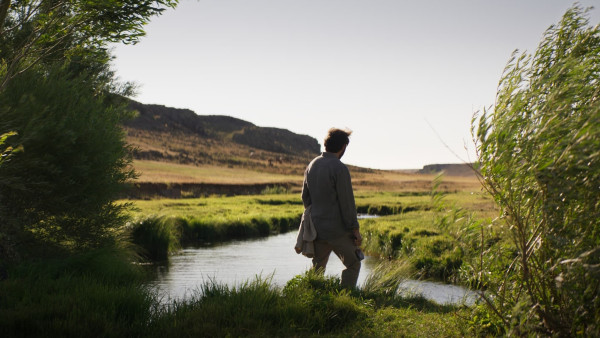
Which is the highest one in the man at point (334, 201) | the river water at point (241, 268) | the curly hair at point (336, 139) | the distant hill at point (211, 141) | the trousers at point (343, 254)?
the distant hill at point (211, 141)

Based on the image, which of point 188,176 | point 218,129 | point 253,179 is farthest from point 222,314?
point 218,129

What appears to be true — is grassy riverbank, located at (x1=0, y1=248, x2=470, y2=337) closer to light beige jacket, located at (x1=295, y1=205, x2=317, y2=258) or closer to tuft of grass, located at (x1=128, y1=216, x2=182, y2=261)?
light beige jacket, located at (x1=295, y1=205, x2=317, y2=258)

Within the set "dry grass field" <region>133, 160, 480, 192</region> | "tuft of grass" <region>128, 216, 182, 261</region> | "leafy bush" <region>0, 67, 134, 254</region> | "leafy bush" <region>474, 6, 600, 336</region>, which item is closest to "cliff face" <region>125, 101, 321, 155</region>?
"dry grass field" <region>133, 160, 480, 192</region>

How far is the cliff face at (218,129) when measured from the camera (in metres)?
141

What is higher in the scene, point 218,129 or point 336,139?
point 218,129

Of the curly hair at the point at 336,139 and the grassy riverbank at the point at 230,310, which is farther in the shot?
the curly hair at the point at 336,139

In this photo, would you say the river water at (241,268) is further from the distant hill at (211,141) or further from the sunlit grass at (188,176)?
the distant hill at (211,141)

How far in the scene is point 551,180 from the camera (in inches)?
202

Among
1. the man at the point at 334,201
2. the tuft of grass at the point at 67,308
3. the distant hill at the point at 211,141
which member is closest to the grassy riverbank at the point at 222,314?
the tuft of grass at the point at 67,308

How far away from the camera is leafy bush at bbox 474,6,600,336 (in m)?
5.03

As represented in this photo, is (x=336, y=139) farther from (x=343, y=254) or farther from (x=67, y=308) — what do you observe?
(x=67, y=308)

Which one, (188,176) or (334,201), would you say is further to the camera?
(188,176)

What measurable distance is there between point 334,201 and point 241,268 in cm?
935

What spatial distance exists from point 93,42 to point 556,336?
9203mm
